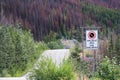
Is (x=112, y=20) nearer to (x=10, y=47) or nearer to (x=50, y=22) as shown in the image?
(x=50, y=22)

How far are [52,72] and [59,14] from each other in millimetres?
83359

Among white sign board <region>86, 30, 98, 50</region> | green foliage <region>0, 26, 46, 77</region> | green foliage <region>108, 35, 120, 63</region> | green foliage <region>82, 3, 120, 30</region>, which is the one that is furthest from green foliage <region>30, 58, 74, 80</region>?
green foliage <region>82, 3, 120, 30</region>

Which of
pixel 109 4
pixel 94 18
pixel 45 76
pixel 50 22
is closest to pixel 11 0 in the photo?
pixel 50 22

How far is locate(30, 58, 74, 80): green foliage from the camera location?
491 inches

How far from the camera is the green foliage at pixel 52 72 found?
12469 millimetres

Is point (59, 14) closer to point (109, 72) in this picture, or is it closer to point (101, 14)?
point (101, 14)

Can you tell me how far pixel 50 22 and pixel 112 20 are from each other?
729 inches

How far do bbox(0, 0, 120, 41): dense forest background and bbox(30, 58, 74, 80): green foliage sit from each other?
65.6 m

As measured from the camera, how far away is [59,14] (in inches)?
3765

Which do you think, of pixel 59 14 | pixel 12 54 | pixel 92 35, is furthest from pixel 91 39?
pixel 59 14

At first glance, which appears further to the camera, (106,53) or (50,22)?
(50,22)

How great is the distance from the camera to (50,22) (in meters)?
90.2

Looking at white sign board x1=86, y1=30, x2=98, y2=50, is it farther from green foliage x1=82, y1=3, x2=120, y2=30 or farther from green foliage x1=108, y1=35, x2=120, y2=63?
green foliage x1=82, y1=3, x2=120, y2=30

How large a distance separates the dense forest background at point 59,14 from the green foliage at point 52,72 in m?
65.6
